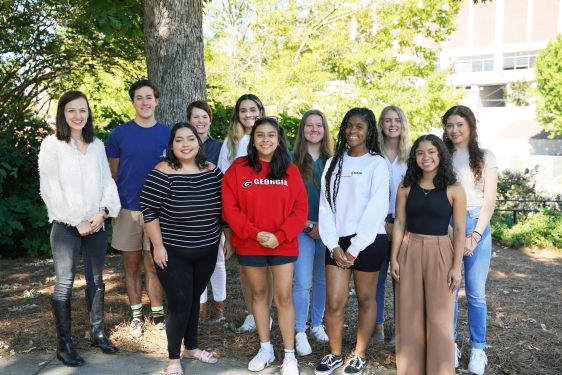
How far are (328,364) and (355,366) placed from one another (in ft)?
0.69

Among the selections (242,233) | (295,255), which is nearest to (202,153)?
(242,233)

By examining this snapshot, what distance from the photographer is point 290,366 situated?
375 centimetres

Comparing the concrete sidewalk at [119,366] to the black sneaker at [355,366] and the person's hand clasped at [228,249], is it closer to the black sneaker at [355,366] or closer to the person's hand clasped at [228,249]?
the black sneaker at [355,366]

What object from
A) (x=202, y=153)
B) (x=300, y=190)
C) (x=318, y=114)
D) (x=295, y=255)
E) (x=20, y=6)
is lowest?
(x=295, y=255)

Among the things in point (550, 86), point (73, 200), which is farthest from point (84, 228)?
point (550, 86)

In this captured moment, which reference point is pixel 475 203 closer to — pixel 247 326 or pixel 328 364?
pixel 328 364

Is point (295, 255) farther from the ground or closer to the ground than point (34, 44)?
closer to the ground

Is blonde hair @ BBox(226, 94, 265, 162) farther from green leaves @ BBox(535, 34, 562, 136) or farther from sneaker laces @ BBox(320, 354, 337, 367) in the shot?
green leaves @ BBox(535, 34, 562, 136)

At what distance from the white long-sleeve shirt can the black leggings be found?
0.92 m

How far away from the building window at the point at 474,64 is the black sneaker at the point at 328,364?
52.2 metres

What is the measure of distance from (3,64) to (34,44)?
84 centimetres

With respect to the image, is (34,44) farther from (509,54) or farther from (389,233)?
(509,54)

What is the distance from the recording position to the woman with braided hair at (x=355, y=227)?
3.71m

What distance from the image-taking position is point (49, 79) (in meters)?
11.4
